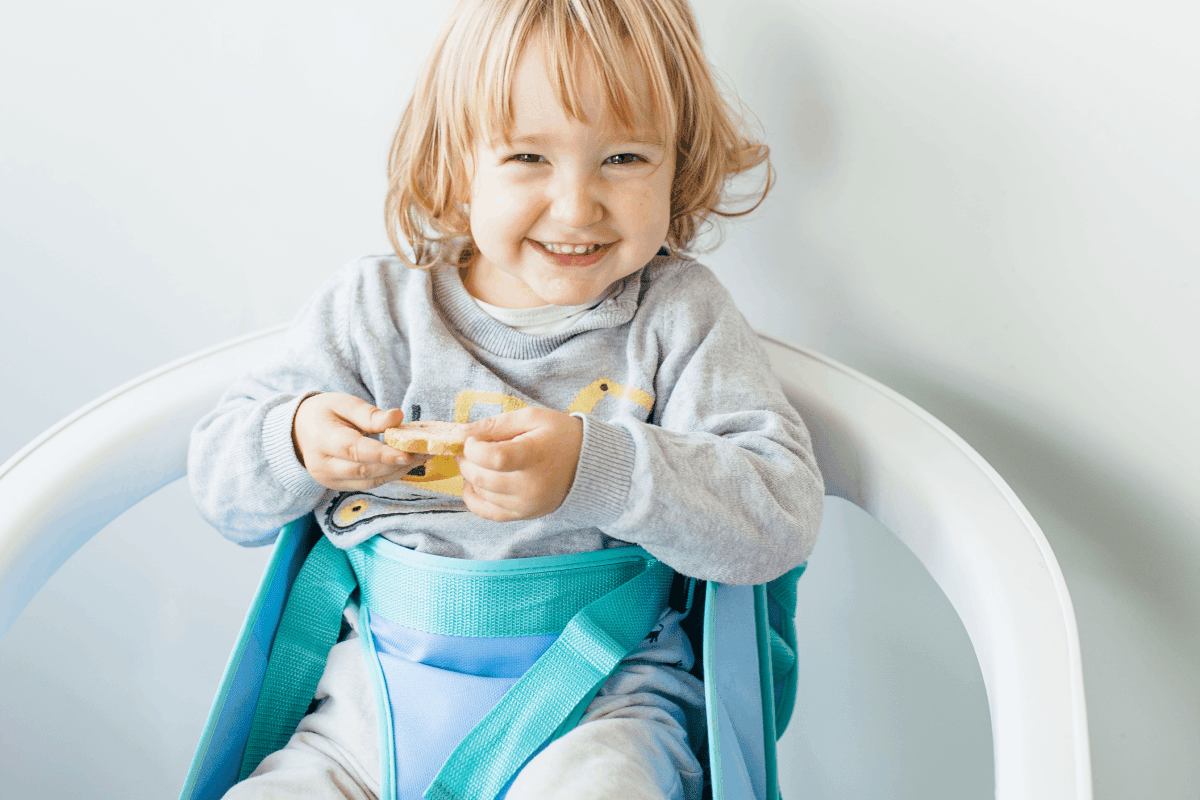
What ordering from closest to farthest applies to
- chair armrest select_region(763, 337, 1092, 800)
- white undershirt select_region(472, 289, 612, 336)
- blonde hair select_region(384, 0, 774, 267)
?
chair armrest select_region(763, 337, 1092, 800) < blonde hair select_region(384, 0, 774, 267) < white undershirt select_region(472, 289, 612, 336)

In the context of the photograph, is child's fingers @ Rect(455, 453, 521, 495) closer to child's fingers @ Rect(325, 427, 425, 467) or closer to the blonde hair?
child's fingers @ Rect(325, 427, 425, 467)

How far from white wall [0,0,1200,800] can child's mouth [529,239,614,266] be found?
0.65 feet

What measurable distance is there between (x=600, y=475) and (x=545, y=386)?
153mm

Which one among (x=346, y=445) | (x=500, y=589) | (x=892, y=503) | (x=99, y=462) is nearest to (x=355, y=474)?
(x=346, y=445)

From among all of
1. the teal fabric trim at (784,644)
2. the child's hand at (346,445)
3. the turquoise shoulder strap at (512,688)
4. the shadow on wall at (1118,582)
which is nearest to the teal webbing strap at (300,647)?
the turquoise shoulder strap at (512,688)

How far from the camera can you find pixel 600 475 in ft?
1.81

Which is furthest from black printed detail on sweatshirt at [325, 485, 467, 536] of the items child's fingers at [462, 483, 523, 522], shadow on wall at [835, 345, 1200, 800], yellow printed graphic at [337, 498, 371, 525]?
shadow on wall at [835, 345, 1200, 800]

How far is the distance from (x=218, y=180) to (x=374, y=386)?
13.8 inches

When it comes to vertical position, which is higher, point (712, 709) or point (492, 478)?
point (492, 478)

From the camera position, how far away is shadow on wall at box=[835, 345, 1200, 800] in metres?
0.61

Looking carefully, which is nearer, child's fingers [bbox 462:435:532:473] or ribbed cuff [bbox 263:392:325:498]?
child's fingers [bbox 462:435:532:473]

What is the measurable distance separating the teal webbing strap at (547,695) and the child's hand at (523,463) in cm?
12

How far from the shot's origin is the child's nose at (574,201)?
0.60 m

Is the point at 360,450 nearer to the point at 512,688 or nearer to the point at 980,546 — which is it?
the point at 512,688
